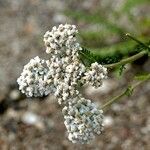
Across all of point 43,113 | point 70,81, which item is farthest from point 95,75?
point 43,113

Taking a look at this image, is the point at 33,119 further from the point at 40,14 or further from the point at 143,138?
the point at 40,14

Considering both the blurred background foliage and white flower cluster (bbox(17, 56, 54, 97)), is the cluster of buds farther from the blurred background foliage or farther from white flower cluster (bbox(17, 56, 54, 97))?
the blurred background foliage

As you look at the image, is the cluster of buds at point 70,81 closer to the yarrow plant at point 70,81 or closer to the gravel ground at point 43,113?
the yarrow plant at point 70,81

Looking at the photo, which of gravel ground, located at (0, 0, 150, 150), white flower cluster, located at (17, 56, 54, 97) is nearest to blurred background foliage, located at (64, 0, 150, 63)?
gravel ground, located at (0, 0, 150, 150)

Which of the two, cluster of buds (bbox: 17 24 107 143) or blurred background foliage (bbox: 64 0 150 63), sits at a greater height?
blurred background foliage (bbox: 64 0 150 63)

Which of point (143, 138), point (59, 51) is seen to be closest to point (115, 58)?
point (59, 51)
